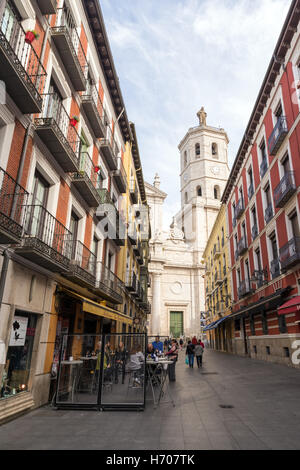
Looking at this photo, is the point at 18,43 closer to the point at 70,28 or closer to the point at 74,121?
the point at 74,121

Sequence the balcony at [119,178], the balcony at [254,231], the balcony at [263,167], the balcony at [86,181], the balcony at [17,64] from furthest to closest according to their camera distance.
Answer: the balcony at [254,231] → the balcony at [263,167] → the balcony at [119,178] → the balcony at [86,181] → the balcony at [17,64]

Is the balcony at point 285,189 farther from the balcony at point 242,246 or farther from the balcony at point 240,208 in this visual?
the balcony at point 240,208

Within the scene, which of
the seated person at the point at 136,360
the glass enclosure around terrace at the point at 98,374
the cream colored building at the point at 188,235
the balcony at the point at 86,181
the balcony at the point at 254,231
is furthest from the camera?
Answer: the cream colored building at the point at 188,235

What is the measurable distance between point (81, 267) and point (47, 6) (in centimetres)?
700

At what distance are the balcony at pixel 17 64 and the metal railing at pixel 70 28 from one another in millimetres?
1833

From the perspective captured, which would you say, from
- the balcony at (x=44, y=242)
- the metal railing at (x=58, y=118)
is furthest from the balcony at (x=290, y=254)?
the metal railing at (x=58, y=118)

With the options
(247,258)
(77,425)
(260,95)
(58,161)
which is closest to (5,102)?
(58,161)

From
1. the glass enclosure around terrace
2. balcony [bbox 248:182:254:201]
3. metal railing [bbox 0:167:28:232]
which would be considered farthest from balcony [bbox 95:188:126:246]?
balcony [bbox 248:182:254:201]

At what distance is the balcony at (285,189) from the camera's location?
1373cm

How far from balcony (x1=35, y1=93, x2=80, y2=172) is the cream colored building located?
38.4m

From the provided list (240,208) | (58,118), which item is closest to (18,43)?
(58,118)

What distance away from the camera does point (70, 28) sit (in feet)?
33.5
